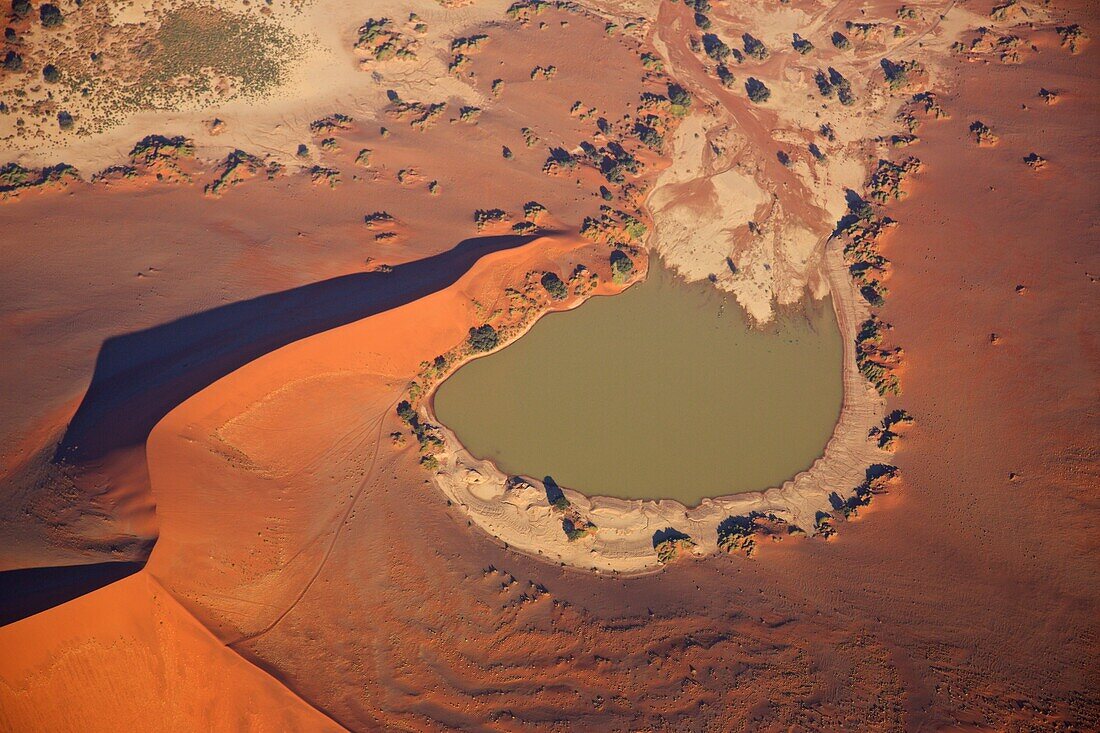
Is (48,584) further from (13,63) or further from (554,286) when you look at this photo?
(13,63)

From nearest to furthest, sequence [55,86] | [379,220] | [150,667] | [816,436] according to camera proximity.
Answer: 1. [150,667]
2. [816,436]
3. [379,220]
4. [55,86]

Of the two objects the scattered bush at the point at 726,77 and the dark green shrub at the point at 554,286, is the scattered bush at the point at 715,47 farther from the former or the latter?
the dark green shrub at the point at 554,286

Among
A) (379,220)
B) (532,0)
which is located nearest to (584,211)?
(379,220)

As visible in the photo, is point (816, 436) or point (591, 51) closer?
point (816, 436)

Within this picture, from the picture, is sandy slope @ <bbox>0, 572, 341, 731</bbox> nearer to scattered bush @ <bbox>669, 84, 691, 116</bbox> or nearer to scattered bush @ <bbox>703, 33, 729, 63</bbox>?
scattered bush @ <bbox>669, 84, 691, 116</bbox>

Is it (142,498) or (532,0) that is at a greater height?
(532,0)

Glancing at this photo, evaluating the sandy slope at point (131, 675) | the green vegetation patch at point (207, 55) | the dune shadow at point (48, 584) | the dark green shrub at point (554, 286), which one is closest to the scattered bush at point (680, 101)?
the dark green shrub at point (554, 286)

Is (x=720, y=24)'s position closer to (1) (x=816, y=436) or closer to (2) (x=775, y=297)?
(2) (x=775, y=297)
